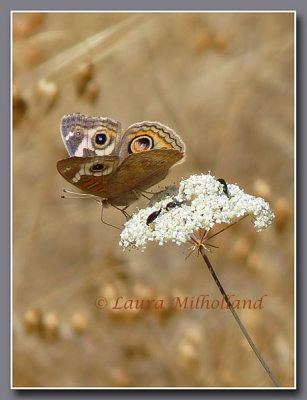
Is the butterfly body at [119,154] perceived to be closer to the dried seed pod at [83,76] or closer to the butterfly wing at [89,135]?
the butterfly wing at [89,135]

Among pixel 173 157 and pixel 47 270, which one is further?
pixel 47 270

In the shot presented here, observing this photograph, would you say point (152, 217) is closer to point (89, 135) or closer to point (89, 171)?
point (89, 171)

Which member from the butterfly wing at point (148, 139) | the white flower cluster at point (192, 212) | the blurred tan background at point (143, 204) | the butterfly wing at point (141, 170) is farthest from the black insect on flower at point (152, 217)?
the blurred tan background at point (143, 204)

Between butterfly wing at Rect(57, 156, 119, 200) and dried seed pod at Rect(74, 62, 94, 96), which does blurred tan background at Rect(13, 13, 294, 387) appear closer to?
dried seed pod at Rect(74, 62, 94, 96)

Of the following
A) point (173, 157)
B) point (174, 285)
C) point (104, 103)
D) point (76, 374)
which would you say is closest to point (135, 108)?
point (104, 103)

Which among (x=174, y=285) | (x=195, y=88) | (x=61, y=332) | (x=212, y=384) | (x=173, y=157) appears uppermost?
(x=195, y=88)

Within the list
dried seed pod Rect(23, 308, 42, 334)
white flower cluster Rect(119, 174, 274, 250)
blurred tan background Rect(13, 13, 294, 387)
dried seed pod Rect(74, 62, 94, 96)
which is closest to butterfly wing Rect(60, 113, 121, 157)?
white flower cluster Rect(119, 174, 274, 250)

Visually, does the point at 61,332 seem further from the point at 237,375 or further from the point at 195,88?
the point at 195,88
